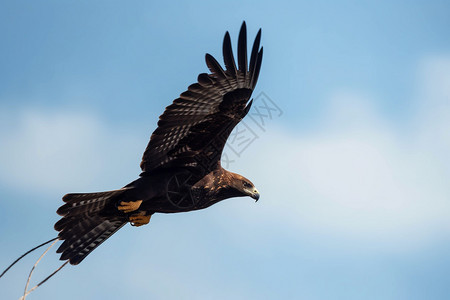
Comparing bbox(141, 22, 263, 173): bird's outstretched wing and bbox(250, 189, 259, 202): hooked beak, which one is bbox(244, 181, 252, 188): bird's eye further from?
bbox(141, 22, 263, 173): bird's outstretched wing

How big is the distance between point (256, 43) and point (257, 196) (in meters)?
2.36

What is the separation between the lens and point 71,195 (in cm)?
930

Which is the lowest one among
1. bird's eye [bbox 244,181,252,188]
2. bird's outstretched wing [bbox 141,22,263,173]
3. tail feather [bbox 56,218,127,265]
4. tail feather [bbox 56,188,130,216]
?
tail feather [bbox 56,218,127,265]

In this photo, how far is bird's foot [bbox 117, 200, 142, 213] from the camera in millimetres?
9359

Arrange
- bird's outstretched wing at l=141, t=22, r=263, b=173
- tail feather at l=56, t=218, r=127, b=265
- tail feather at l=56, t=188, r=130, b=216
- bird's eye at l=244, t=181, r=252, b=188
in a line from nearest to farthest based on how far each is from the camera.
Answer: bird's outstretched wing at l=141, t=22, r=263, b=173, tail feather at l=56, t=188, r=130, b=216, tail feather at l=56, t=218, r=127, b=265, bird's eye at l=244, t=181, r=252, b=188

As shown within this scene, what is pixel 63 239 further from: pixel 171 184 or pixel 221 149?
pixel 221 149

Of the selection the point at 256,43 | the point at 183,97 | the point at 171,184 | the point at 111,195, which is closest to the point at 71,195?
the point at 111,195

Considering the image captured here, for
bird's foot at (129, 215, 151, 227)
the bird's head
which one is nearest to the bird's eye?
the bird's head

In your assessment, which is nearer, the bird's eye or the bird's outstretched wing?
the bird's outstretched wing

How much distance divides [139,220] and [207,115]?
1.82 metres

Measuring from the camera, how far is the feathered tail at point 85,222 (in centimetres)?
942

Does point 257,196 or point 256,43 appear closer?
point 256,43

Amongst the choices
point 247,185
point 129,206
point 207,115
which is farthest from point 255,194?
point 129,206

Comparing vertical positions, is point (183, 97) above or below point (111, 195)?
above
